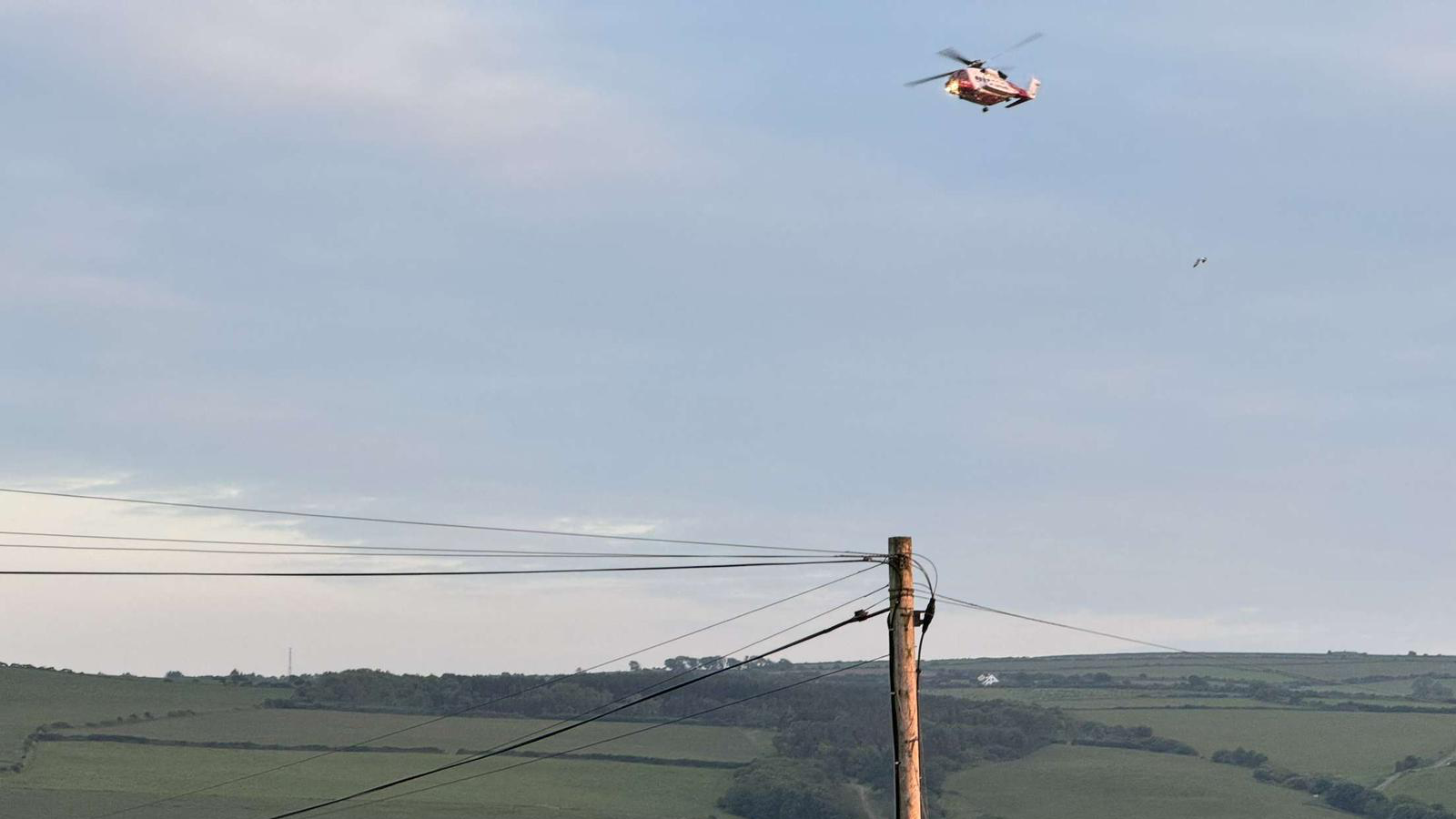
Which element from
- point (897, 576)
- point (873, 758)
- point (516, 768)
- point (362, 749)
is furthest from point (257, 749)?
point (897, 576)

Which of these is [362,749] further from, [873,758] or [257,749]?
[873,758]

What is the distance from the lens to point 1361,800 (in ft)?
536

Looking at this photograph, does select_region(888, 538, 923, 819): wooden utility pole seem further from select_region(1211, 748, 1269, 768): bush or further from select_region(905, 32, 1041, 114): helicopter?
select_region(1211, 748, 1269, 768): bush

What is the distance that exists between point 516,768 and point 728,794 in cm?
2169

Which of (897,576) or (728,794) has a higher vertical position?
(897,576)

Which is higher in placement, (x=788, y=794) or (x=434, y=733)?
(x=434, y=733)

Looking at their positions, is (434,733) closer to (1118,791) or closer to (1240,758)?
(1118,791)

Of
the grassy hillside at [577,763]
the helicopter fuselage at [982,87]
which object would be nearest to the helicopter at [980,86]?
the helicopter fuselage at [982,87]

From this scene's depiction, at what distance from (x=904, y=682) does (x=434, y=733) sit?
151 meters

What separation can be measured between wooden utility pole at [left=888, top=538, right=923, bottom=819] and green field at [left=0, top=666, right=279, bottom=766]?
470 feet

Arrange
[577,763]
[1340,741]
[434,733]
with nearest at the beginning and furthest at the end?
[577,763] < [434,733] < [1340,741]

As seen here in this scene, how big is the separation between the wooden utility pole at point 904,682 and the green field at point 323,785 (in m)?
114

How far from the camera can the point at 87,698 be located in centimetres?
17275

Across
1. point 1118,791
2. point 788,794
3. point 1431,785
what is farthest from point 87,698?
point 1431,785
